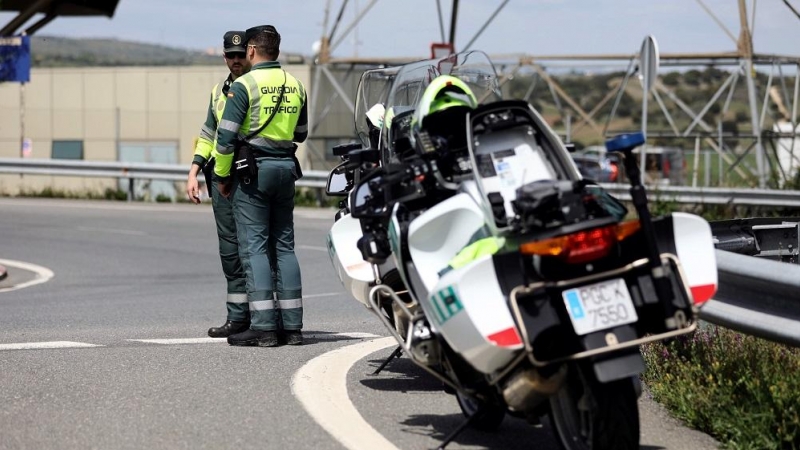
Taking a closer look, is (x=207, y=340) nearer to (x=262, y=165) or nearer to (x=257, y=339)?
(x=257, y=339)

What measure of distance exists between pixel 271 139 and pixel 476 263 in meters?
3.78

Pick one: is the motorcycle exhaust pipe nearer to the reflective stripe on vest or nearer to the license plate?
the license plate

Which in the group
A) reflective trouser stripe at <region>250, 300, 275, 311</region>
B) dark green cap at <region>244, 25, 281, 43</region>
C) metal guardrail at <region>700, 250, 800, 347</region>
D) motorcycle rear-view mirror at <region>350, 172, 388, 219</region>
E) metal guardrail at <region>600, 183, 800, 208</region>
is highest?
dark green cap at <region>244, 25, 281, 43</region>

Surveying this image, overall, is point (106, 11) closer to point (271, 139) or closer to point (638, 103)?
point (271, 139)

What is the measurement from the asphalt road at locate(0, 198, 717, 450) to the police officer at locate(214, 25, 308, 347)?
0.27 meters

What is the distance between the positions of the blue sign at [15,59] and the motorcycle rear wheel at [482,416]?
25.0 meters

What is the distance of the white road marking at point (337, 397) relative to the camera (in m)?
5.96

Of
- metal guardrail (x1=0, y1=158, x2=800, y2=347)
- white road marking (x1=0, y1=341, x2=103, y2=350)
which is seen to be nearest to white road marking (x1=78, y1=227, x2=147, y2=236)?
white road marking (x1=0, y1=341, x2=103, y2=350)

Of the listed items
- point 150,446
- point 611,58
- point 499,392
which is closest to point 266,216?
point 150,446

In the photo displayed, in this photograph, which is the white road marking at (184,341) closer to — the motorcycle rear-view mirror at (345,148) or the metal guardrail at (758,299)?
the motorcycle rear-view mirror at (345,148)

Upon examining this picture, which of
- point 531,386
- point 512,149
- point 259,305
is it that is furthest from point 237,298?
point 531,386

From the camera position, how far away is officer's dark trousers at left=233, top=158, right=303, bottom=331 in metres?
8.67

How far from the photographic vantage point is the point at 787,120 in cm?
3212

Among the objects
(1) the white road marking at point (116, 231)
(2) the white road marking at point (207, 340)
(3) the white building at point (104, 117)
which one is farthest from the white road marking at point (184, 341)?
(3) the white building at point (104, 117)
